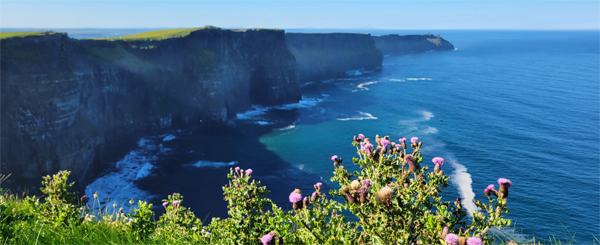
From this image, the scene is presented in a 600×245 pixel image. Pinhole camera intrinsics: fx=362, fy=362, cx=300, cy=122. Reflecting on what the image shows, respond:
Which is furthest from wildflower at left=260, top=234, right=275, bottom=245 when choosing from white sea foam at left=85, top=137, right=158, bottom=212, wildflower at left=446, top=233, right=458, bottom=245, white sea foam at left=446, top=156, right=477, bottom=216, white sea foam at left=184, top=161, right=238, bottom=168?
white sea foam at left=184, top=161, right=238, bottom=168

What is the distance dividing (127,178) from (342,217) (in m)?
48.6

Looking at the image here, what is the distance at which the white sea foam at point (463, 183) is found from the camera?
129 feet

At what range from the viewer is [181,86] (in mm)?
72000

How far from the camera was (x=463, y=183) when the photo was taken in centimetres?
4434

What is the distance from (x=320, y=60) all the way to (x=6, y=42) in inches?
Answer: 4194

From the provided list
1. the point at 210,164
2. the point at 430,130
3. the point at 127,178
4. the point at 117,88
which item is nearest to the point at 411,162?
the point at 127,178

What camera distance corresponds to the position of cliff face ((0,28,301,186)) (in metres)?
42.0

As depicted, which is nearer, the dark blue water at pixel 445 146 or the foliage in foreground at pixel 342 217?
the foliage in foreground at pixel 342 217

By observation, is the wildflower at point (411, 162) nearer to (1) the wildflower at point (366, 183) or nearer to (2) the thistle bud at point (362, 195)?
(1) the wildflower at point (366, 183)

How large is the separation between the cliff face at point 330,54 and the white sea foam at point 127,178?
7811 centimetres

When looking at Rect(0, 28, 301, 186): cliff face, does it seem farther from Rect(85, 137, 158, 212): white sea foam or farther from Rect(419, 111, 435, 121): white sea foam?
Rect(419, 111, 435, 121): white sea foam

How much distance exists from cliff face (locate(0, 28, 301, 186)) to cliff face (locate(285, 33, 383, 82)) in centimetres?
2927

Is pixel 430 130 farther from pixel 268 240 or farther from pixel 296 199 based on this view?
pixel 268 240

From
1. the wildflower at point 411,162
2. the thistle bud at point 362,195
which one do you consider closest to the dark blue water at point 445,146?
the wildflower at point 411,162
